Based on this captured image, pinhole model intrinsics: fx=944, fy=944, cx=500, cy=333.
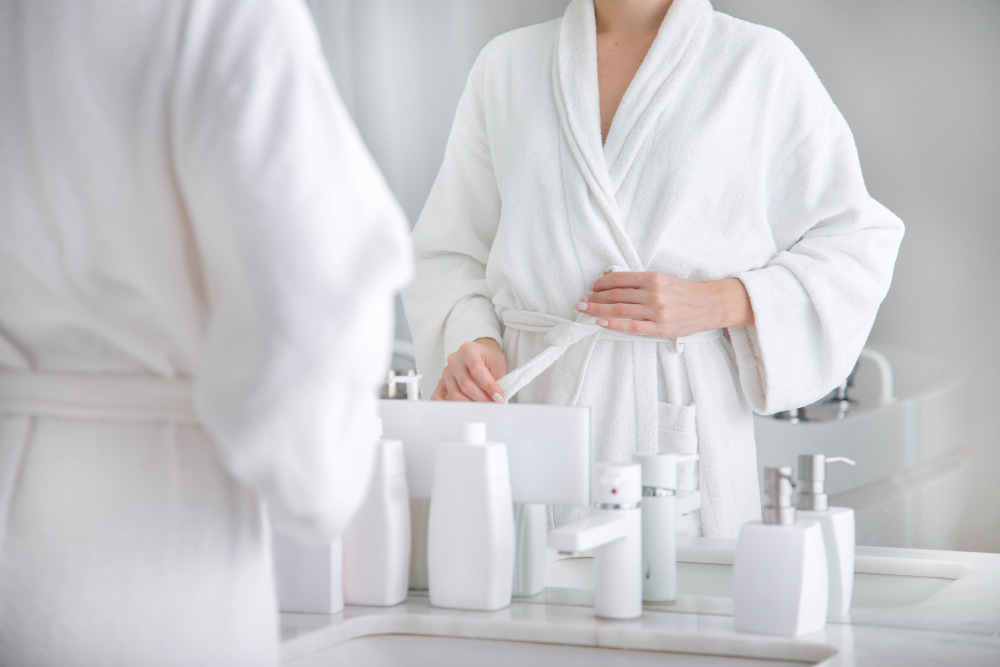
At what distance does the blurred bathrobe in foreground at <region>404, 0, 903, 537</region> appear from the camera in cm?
104

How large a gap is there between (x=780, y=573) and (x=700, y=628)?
81 mm

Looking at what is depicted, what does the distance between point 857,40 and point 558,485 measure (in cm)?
63

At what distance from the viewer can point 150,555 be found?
507 mm

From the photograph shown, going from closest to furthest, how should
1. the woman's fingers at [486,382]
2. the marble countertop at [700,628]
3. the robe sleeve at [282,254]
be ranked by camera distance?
the robe sleeve at [282,254], the marble countertop at [700,628], the woman's fingers at [486,382]

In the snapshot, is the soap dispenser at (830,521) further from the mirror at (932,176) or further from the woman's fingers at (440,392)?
the woman's fingers at (440,392)

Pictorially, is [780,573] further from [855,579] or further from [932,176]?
[932,176]

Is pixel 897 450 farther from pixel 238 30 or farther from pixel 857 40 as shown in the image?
pixel 238 30

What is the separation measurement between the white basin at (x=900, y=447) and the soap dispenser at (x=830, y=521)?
116mm

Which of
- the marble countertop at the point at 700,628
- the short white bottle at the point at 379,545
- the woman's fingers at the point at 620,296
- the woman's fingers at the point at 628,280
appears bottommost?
the marble countertop at the point at 700,628

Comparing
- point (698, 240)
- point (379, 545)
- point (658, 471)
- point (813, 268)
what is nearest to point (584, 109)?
point (698, 240)

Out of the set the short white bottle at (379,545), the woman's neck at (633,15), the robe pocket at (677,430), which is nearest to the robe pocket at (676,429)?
the robe pocket at (677,430)

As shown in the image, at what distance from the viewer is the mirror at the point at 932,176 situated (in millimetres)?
1035

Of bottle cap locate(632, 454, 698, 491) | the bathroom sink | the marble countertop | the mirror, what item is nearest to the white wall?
the mirror

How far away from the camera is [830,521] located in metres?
0.86
